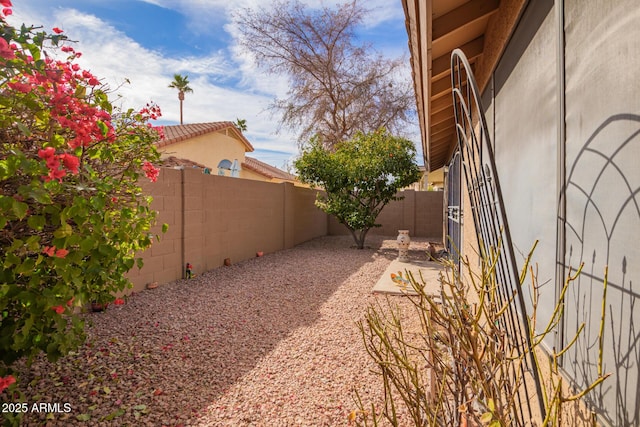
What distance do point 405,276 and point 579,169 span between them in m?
3.76

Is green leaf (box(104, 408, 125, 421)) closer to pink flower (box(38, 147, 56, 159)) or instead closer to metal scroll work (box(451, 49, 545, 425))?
pink flower (box(38, 147, 56, 159))

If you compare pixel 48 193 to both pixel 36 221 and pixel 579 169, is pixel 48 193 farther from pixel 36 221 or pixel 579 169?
pixel 579 169

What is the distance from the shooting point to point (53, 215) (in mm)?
2045

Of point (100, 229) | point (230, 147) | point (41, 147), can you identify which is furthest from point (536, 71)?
point (230, 147)

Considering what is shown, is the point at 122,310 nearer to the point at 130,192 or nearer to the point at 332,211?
the point at 130,192

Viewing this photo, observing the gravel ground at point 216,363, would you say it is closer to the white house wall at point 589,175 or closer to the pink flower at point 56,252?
the pink flower at point 56,252

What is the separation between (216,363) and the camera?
3.38 m

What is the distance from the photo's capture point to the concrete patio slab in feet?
18.9

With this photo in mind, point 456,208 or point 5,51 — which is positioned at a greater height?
point 5,51

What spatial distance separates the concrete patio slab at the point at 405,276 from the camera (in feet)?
18.9

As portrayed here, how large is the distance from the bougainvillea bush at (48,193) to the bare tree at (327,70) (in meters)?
16.2

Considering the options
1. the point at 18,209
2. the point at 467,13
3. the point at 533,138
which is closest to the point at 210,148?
the point at 467,13

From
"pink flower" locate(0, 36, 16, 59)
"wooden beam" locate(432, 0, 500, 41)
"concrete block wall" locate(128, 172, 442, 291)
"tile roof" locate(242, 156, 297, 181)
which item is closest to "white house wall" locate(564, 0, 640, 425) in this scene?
"wooden beam" locate(432, 0, 500, 41)

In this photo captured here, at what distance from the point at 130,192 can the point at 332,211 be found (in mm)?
8721
